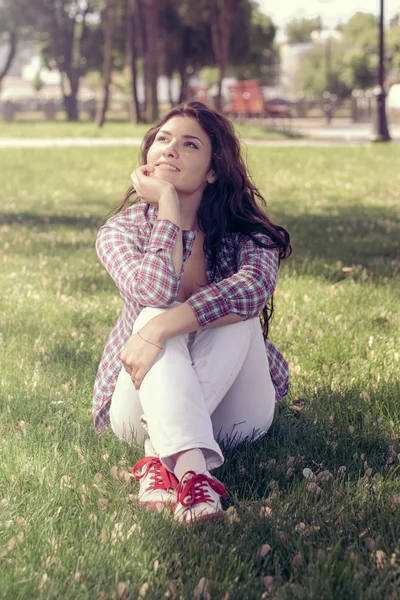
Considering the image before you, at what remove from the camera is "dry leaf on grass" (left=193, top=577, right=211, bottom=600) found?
2590mm

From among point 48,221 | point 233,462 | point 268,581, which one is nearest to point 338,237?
point 48,221

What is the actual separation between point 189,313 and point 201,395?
342mm

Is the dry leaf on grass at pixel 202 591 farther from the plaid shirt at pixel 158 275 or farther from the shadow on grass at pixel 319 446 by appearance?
the plaid shirt at pixel 158 275

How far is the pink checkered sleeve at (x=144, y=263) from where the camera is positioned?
3.51 metres

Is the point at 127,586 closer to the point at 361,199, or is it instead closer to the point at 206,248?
the point at 206,248

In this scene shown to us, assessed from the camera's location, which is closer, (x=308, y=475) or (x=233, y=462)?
(x=308, y=475)

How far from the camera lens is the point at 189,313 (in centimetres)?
349

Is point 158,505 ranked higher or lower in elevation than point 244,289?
lower

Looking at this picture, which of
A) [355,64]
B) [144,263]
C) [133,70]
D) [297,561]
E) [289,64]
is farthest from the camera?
[289,64]

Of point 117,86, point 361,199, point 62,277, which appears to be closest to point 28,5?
point 117,86

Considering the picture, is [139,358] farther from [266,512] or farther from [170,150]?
[170,150]

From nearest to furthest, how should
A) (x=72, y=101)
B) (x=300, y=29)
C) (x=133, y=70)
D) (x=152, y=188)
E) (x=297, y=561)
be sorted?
(x=297, y=561) < (x=152, y=188) < (x=133, y=70) < (x=72, y=101) < (x=300, y=29)

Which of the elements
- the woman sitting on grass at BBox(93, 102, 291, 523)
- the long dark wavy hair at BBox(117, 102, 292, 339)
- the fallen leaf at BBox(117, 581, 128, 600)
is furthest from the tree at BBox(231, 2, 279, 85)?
the fallen leaf at BBox(117, 581, 128, 600)

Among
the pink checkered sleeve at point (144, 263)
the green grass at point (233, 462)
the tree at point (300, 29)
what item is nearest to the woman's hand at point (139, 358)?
the pink checkered sleeve at point (144, 263)
